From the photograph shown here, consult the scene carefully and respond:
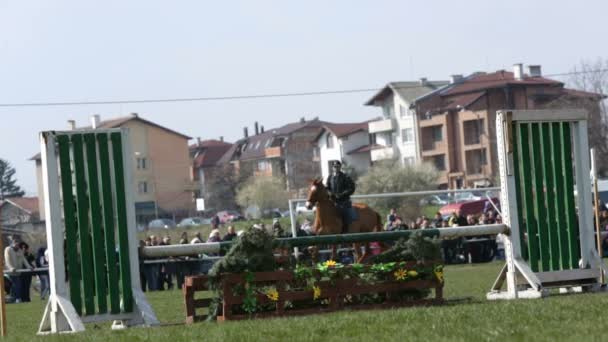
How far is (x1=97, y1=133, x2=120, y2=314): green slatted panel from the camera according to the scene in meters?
13.5

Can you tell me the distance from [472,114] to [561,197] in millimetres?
91004

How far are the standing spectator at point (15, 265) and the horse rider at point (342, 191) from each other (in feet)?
25.9

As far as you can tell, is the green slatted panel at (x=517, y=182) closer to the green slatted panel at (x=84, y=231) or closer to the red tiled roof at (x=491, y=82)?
the green slatted panel at (x=84, y=231)

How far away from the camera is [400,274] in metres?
14.3

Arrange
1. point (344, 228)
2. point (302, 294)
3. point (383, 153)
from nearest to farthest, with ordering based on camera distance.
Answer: point (302, 294), point (344, 228), point (383, 153)

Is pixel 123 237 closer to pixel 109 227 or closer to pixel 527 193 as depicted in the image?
pixel 109 227

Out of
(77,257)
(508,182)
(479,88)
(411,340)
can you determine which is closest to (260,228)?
(77,257)

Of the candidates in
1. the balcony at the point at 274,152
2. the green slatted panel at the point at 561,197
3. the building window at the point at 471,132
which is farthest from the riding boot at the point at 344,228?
the balcony at the point at 274,152

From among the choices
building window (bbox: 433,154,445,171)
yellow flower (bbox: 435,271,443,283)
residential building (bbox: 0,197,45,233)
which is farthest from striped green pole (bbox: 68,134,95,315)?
building window (bbox: 433,154,445,171)

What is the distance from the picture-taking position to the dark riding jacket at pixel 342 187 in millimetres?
25641

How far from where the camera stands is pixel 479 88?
4154 inches

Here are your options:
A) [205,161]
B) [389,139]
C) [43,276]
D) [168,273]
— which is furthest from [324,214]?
[205,161]

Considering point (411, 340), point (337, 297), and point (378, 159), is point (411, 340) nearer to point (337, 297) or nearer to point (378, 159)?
point (337, 297)

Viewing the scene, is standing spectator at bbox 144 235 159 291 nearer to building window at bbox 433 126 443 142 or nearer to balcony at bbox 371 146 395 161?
building window at bbox 433 126 443 142
